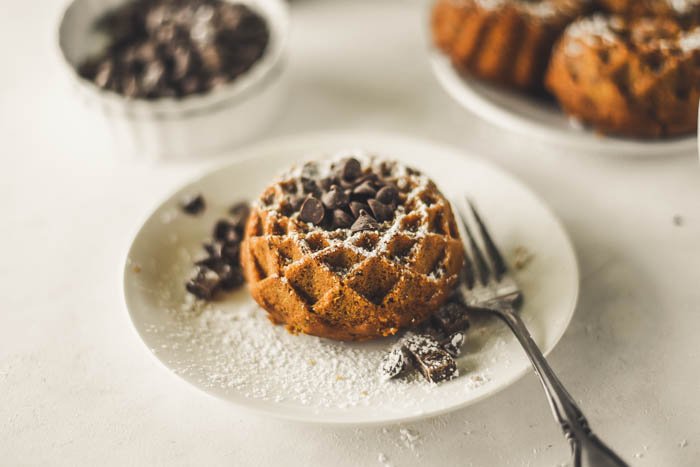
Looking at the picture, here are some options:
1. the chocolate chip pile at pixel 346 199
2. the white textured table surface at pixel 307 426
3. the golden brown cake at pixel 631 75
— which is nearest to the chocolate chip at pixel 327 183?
the chocolate chip pile at pixel 346 199

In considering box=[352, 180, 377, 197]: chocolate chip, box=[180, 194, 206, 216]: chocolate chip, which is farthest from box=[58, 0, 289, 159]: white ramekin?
box=[352, 180, 377, 197]: chocolate chip

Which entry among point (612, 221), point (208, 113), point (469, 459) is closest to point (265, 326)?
point (469, 459)

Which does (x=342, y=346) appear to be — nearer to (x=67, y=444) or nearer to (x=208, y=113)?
(x=67, y=444)

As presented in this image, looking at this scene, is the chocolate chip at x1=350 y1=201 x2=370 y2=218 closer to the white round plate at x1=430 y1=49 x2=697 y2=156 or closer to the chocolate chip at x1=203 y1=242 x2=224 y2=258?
the chocolate chip at x1=203 y1=242 x2=224 y2=258

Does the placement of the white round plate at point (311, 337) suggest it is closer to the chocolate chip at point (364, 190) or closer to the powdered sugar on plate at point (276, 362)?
the powdered sugar on plate at point (276, 362)

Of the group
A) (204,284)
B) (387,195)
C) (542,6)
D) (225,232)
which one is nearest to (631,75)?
(542,6)

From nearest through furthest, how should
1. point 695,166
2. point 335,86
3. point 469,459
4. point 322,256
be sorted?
1. point 469,459
2. point 322,256
3. point 695,166
4. point 335,86
